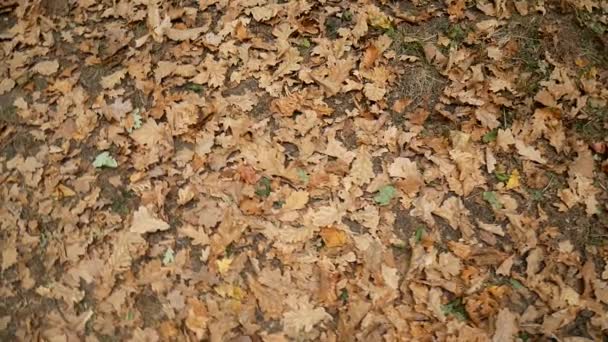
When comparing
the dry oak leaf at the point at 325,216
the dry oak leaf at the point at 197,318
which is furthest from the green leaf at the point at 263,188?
the dry oak leaf at the point at 197,318

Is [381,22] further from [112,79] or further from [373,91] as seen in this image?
[112,79]

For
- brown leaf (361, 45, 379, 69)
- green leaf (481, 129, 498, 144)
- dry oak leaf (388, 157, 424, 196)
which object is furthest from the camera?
brown leaf (361, 45, 379, 69)

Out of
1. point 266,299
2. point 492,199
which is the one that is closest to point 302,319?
point 266,299

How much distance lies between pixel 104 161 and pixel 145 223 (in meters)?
0.65

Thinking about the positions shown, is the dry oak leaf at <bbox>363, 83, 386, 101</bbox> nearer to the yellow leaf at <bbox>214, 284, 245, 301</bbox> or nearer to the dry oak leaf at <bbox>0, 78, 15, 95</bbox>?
the yellow leaf at <bbox>214, 284, 245, 301</bbox>

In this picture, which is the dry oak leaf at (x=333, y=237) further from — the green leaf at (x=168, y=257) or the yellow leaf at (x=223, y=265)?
the green leaf at (x=168, y=257)

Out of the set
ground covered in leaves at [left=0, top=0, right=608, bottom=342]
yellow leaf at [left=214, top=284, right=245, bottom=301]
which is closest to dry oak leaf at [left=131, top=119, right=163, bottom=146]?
ground covered in leaves at [left=0, top=0, right=608, bottom=342]

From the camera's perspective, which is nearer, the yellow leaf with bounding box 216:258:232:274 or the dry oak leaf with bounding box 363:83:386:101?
the yellow leaf with bounding box 216:258:232:274

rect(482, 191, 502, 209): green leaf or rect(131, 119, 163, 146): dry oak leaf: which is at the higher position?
rect(131, 119, 163, 146): dry oak leaf

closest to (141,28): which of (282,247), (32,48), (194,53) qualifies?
(194,53)

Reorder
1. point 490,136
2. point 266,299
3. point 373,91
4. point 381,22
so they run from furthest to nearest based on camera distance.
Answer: point 381,22, point 373,91, point 490,136, point 266,299

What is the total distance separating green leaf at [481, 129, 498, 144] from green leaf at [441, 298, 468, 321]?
49.2 inches

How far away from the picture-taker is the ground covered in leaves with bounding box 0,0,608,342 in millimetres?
3232

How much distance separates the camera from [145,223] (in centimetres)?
352
